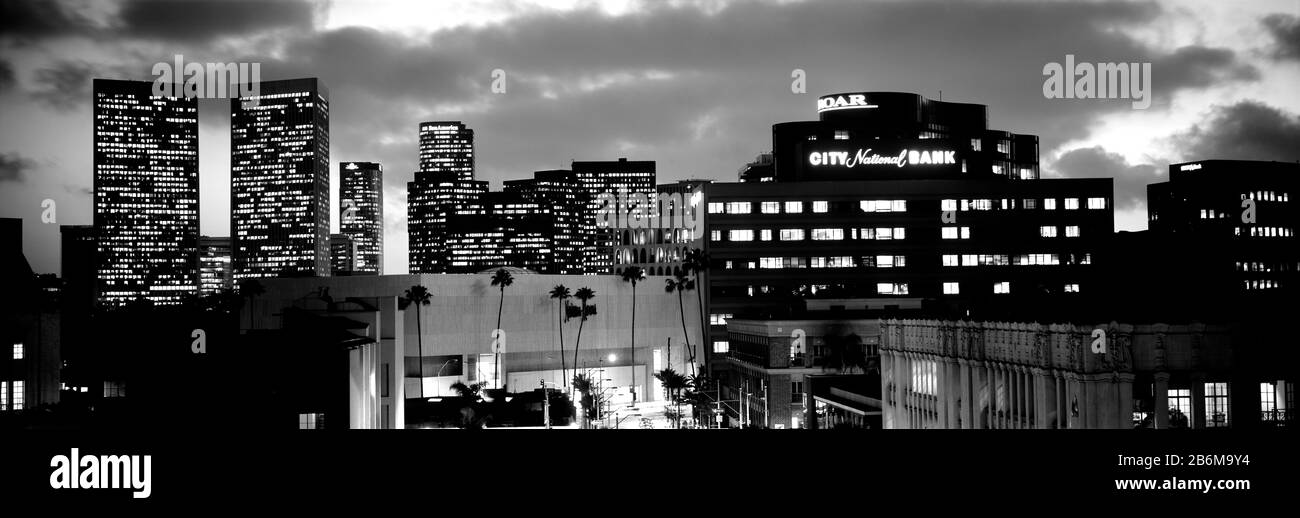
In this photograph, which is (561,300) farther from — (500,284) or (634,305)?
(634,305)

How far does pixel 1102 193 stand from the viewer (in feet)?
538

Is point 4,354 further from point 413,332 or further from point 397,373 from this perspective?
point 413,332

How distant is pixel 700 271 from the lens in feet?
562

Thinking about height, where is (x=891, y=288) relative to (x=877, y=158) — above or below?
below

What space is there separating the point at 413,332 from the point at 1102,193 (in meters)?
112

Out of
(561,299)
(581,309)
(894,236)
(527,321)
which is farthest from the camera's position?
(581,309)

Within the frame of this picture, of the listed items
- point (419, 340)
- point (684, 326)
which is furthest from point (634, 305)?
point (419, 340)

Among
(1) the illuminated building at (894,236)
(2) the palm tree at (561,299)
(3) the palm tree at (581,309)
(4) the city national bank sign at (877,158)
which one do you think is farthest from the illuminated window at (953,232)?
(2) the palm tree at (561,299)

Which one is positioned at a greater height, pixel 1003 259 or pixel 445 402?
pixel 1003 259

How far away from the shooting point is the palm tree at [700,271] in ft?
527

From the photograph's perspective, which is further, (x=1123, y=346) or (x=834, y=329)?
(x=834, y=329)

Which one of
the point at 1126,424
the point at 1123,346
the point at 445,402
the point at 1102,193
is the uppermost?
the point at 1102,193

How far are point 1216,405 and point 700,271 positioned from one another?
12344 centimetres
